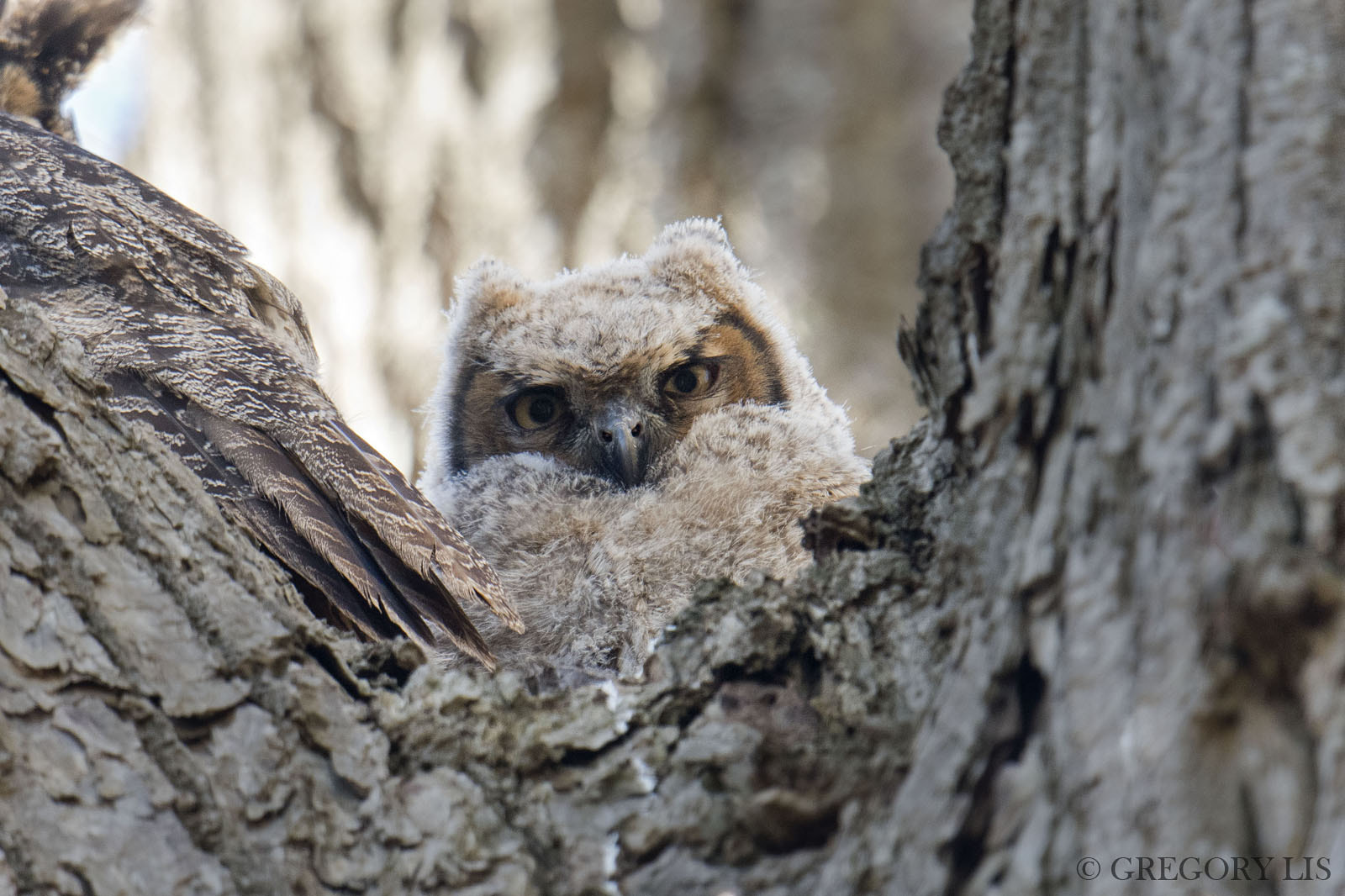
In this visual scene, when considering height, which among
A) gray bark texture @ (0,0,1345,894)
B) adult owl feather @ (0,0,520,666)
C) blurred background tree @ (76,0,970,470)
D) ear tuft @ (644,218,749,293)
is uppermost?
blurred background tree @ (76,0,970,470)

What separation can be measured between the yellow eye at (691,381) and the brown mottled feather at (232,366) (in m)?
0.66

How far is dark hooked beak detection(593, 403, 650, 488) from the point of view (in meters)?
2.18

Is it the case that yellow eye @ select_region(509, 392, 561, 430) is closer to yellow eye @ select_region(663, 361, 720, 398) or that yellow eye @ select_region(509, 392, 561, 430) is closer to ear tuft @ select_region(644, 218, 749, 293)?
yellow eye @ select_region(663, 361, 720, 398)

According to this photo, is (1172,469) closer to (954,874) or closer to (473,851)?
(954,874)

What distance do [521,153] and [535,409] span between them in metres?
2.41

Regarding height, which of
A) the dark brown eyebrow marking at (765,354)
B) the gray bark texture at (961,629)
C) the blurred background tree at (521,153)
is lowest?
the gray bark texture at (961,629)

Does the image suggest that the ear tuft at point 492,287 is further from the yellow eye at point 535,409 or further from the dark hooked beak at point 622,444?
the dark hooked beak at point 622,444

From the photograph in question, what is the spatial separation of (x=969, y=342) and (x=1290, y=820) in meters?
0.41

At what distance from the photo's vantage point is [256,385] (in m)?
1.81

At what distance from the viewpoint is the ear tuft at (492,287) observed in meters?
2.47

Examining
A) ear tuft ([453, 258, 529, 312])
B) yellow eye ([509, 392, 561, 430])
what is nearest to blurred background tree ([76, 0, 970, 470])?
ear tuft ([453, 258, 529, 312])

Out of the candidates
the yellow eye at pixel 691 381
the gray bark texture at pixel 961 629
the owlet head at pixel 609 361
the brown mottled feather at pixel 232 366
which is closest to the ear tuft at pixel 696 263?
the owlet head at pixel 609 361

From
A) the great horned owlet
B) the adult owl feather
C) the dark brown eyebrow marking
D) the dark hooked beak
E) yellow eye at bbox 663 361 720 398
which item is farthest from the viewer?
the dark brown eyebrow marking

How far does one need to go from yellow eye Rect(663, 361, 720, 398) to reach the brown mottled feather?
2.16 ft
